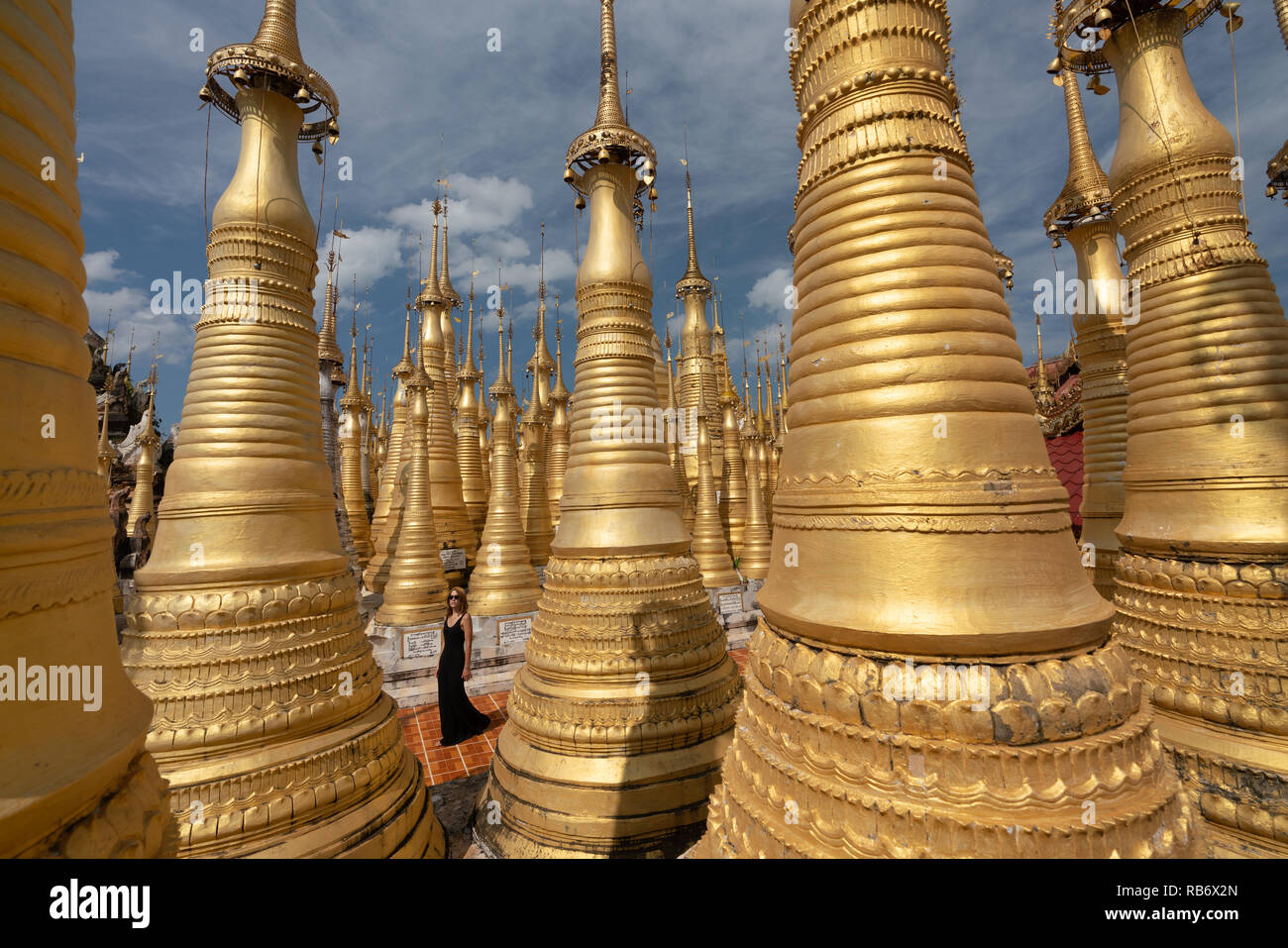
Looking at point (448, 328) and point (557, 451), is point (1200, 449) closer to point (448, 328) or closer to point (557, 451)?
point (557, 451)

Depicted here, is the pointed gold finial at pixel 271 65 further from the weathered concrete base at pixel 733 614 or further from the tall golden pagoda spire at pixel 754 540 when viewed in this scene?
the tall golden pagoda spire at pixel 754 540

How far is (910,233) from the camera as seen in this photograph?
258cm

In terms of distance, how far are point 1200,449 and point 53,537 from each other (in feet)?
20.6

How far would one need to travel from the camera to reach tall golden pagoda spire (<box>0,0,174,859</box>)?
1456mm

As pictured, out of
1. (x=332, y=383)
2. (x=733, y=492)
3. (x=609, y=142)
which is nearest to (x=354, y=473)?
(x=332, y=383)

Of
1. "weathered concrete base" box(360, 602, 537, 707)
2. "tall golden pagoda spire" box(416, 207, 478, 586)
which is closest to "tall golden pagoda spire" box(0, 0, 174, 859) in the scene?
"weathered concrete base" box(360, 602, 537, 707)

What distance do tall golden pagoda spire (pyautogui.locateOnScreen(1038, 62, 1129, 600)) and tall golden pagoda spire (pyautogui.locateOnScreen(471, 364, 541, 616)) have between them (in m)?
10.1

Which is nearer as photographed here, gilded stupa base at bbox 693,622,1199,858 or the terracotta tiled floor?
gilded stupa base at bbox 693,622,1199,858

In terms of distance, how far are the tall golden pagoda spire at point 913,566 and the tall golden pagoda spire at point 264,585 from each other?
3.21 m

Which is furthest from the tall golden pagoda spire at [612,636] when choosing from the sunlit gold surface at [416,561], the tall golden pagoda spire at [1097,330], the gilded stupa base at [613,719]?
the sunlit gold surface at [416,561]

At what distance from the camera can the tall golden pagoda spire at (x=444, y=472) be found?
1562cm

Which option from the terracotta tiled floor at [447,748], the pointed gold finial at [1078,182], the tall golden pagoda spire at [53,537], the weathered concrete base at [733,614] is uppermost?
the pointed gold finial at [1078,182]

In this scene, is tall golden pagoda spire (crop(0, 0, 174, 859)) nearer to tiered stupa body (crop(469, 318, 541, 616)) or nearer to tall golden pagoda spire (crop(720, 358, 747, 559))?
tiered stupa body (crop(469, 318, 541, 616))
